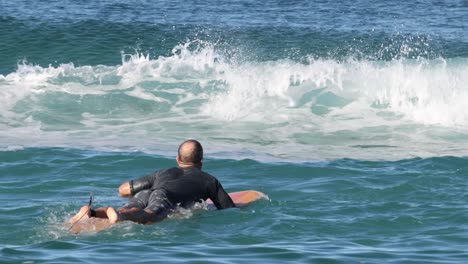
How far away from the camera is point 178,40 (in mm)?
27062

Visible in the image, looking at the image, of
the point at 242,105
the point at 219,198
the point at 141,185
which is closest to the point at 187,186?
the point at 219,198

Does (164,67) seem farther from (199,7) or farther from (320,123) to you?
(199,7)

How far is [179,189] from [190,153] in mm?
450

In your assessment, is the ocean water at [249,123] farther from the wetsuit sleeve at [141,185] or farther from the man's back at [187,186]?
the wetsuit sleeve at [141,185]

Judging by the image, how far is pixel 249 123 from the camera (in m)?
18.6

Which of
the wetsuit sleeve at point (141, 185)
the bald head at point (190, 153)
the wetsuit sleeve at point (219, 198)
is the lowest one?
the wetsuit sleeve at point (219, 198)

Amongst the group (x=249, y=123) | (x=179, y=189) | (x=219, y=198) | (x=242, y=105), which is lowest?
(x=219, y=198)

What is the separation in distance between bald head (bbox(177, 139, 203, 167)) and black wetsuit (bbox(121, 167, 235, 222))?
0.09 m

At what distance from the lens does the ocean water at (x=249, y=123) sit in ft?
32.3

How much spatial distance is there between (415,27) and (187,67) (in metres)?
7.99

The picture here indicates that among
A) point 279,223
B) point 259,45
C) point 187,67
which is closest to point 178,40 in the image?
point 259,45

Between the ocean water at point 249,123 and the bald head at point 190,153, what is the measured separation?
610 millimetres

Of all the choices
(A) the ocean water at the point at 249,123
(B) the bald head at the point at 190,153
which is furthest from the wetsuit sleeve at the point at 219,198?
(B) the bald head at the point at 190,153

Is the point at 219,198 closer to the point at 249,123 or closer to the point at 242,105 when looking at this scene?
the point at 249,123
